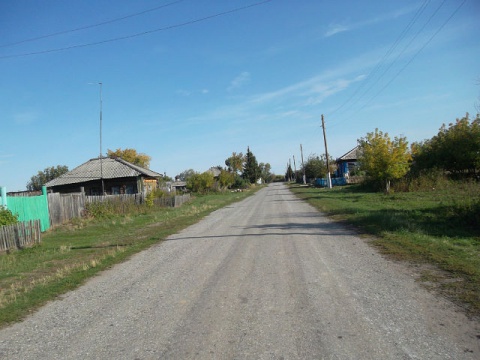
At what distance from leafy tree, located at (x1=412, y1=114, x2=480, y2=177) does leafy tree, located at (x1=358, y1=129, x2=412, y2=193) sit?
4618mm

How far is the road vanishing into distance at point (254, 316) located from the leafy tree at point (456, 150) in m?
24.4

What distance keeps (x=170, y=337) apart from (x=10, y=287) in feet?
16.4

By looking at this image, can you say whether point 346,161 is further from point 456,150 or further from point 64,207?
point 64,207

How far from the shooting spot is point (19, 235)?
12633 mm

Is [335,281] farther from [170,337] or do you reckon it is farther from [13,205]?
[13,205]

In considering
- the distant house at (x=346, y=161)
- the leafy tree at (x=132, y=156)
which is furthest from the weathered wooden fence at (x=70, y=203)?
the leafy tree at (x=132, y=156)

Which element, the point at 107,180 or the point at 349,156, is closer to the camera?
the point at 107,180

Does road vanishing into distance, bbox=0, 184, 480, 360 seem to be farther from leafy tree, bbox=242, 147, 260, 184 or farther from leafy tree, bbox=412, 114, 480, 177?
leafy tree, bbox=242, 147, 260, 184

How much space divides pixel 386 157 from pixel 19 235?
2303 cm

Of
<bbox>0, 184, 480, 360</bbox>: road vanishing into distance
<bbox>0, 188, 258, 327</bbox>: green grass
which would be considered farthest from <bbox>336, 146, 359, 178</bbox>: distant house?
<bbox>0, 184, 480, 360</bbox>: road vanishing into distance

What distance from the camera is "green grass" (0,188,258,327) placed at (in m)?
6.64

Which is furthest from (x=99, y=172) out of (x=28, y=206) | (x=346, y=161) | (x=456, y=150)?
(x=346, y=161)

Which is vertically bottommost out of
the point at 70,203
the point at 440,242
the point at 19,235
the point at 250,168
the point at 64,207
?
the point at 440,242

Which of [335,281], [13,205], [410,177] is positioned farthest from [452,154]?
[13,205]
